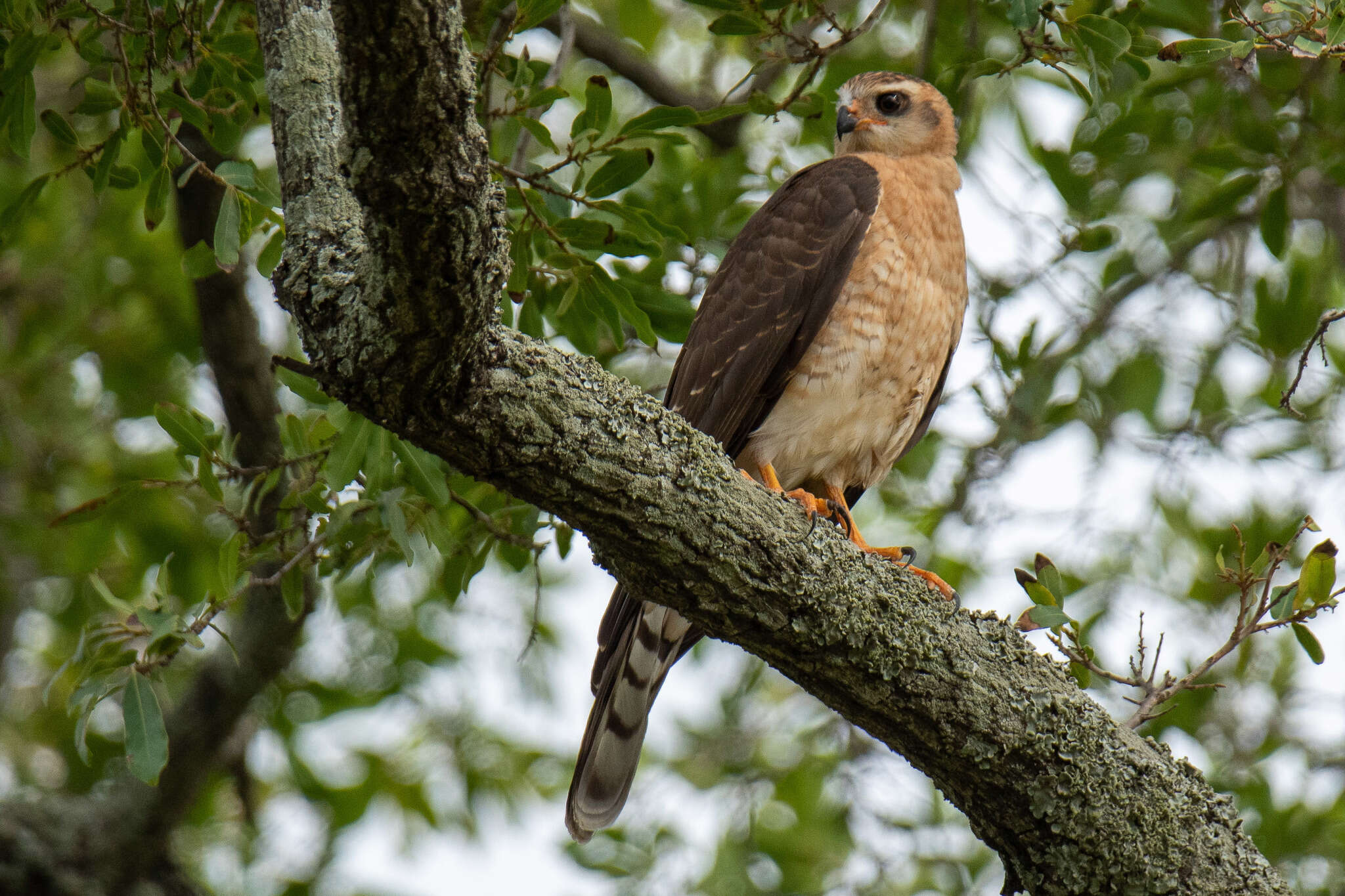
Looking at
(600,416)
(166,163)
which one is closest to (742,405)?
(600,416)

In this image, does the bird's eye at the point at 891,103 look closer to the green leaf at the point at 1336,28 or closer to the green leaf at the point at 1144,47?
the green leaf at the point at 1144,47

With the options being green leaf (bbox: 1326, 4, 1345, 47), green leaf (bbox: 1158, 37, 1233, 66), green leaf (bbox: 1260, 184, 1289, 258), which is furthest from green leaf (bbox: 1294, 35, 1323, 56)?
green leaf (bbox: 1260, 184, 1289, 258)

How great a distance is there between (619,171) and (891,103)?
1.76 metres

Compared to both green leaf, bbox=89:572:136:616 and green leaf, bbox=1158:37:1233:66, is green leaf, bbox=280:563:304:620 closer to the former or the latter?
green leaf, bbox=89:572:136:616

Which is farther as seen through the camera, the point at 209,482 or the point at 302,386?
the point at 302,386

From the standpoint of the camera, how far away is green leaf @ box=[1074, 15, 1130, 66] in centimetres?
290

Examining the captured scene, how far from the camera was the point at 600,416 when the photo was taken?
88.2 inches

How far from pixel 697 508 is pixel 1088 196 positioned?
2877 millimetres

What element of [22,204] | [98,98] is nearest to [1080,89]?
[98,98]

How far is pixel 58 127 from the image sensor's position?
2984 millimetres

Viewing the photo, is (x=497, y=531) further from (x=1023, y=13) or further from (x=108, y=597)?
(x=1023, y=13)

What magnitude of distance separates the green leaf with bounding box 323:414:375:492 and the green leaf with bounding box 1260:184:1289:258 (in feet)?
10.2

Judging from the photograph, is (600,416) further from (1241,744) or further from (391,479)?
(1241,744)

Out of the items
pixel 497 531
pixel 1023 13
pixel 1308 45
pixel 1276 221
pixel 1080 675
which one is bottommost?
pixel 497 531
